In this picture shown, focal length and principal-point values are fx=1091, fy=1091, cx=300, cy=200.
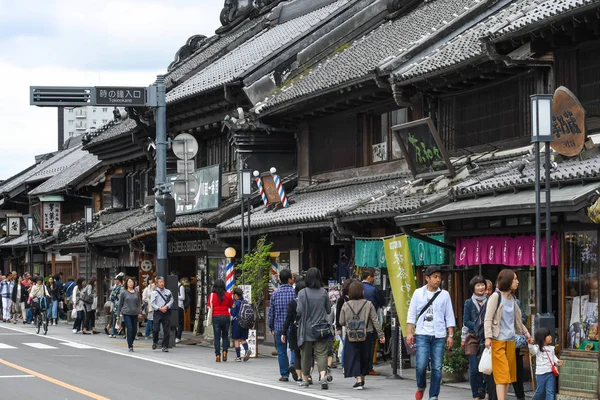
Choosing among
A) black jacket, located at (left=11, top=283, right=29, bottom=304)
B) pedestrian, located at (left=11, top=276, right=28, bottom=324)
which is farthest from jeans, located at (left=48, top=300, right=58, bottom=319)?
pedestrian, located at (left=11, top=276, right=28, bottom=324)

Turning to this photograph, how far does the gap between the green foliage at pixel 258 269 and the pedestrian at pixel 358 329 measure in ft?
28.3

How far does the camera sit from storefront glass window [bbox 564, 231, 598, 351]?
49.8 feet

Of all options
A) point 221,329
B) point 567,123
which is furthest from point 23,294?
point 567,123

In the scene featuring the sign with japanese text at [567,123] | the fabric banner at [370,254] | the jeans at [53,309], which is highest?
the sign with japanese text at [567,123]

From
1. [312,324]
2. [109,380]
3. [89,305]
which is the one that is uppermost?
[312,324]

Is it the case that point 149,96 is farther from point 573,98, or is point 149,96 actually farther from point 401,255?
point 573,98

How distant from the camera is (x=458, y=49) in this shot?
2053 cm

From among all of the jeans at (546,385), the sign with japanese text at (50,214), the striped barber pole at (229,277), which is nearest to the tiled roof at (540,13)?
the jeans at (546,385)

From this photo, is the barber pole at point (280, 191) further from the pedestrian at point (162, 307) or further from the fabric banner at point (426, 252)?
the fabric banner at point (426, 252)

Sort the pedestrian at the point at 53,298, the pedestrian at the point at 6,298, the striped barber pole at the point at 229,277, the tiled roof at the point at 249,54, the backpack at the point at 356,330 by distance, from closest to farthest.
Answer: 1. the backpack at the point at 356,330
2. the striped barber pole at the point at 229,277
3. the tiled roof at the point at 249,54
4. the pedestrian at the point at 53,298
5. the pedestrian at the point at 6,298

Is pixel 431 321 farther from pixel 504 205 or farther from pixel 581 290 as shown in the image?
pixel 581 290

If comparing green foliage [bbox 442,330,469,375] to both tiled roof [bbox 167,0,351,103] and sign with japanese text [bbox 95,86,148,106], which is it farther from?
tiled roof [bbox 167,0,351,103]

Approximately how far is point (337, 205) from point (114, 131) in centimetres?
2058

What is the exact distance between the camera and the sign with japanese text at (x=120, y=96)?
2558cm
